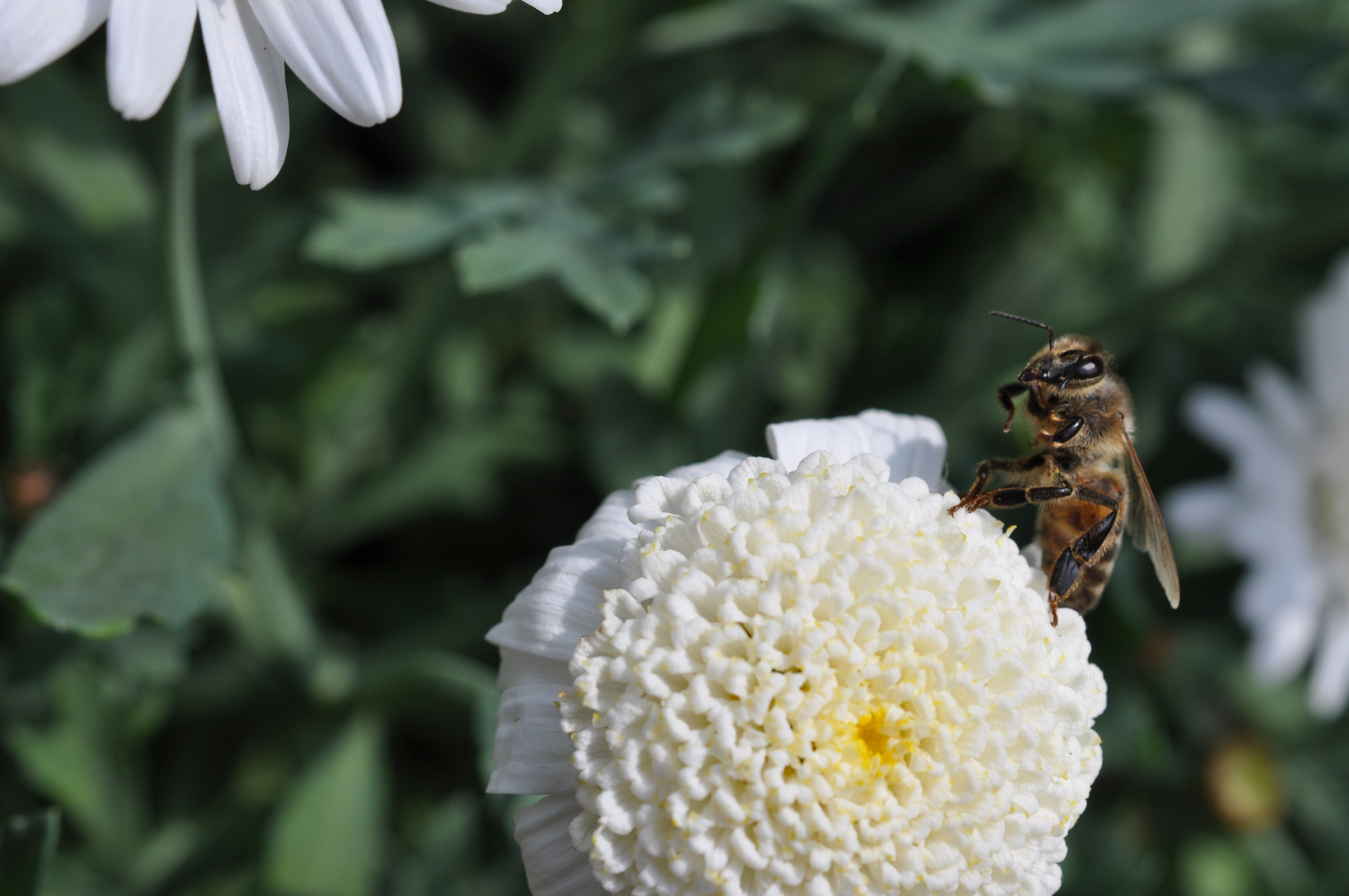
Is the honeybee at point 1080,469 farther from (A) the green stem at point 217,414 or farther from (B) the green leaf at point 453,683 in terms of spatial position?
(A) the green stem at point 217,414

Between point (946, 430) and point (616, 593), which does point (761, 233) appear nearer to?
point (946, 430)

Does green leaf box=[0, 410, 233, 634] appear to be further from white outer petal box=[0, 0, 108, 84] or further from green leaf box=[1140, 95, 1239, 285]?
green leaf box=[1140, 95, 1239, 285]

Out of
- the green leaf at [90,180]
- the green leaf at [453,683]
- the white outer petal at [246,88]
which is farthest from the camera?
the green leaf at [90,180]

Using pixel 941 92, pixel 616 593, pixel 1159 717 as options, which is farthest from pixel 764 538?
pixel 941 92

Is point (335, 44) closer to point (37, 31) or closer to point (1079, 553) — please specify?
point (37, 31)

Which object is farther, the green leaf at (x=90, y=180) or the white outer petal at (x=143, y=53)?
the green leaf at (x=90, y=180)

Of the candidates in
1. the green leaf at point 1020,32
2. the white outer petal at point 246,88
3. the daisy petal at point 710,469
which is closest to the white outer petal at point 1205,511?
the green leaf at point 1020,32
